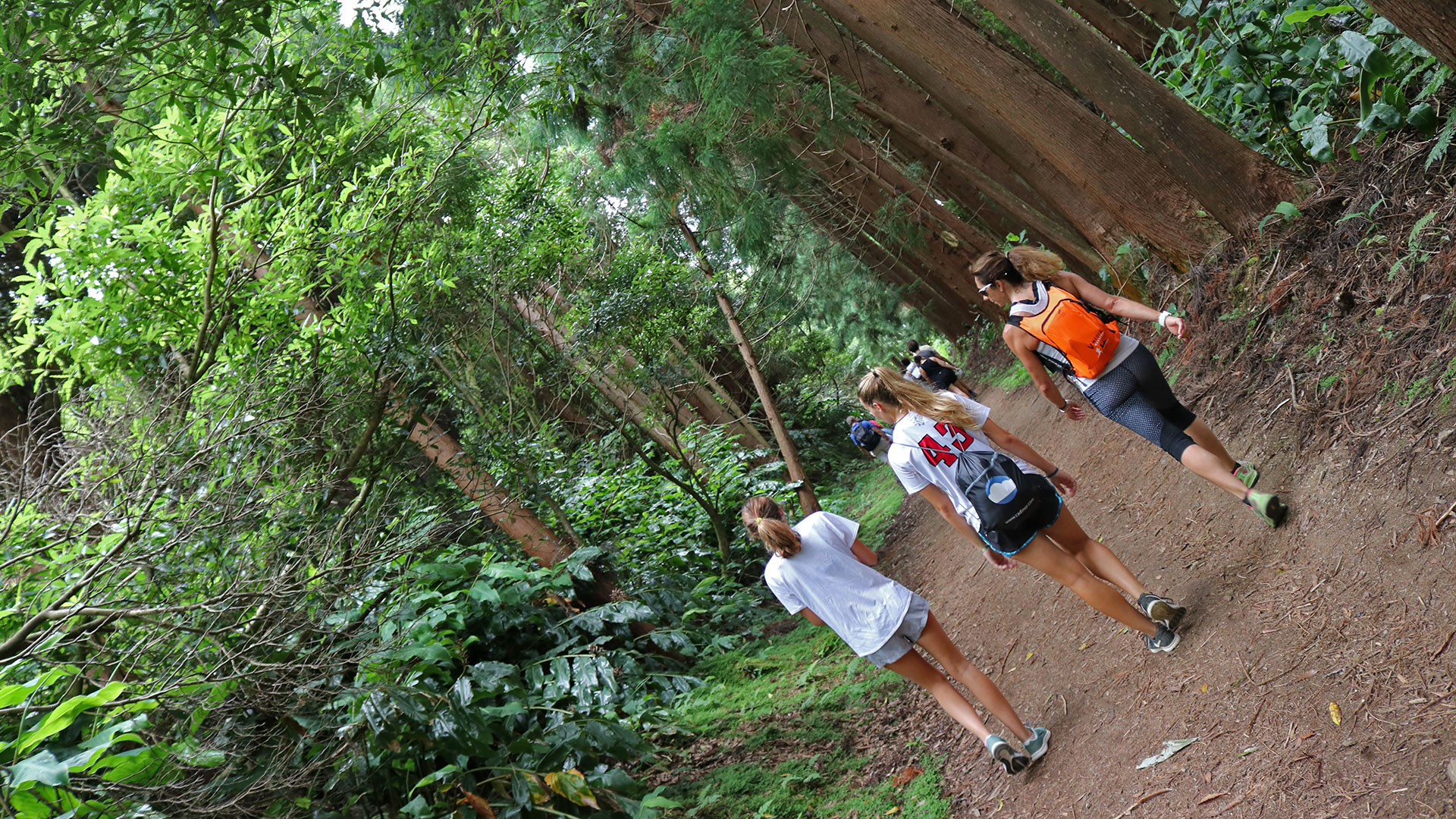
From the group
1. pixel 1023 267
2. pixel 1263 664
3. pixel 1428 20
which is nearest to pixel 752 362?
pixel 1023 267


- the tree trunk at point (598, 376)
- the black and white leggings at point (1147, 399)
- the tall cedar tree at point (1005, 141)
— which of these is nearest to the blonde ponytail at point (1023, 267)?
the black and white leggings at point (1147, 399)

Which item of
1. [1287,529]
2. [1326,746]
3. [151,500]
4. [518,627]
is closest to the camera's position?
[1326,746]

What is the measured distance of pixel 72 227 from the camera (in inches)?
222

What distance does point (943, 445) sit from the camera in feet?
15.1

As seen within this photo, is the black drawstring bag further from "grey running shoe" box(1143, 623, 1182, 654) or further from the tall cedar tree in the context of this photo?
the tall cedar tree

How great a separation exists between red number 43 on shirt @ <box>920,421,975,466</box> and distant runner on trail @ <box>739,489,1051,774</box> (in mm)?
360

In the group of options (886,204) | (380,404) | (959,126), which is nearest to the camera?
(380,404)

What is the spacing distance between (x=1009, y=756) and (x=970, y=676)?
420 mm

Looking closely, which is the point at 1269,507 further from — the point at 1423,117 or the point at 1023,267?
the point at 1423,117

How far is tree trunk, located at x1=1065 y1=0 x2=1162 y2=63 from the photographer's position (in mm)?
10555

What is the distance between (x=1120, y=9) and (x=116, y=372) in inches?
441

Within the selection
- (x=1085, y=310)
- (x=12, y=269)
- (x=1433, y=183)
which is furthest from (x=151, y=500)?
(x=12, y=269)

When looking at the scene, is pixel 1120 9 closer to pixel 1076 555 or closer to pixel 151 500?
pixel 1076 555

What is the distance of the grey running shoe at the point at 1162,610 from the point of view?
14.5ft
